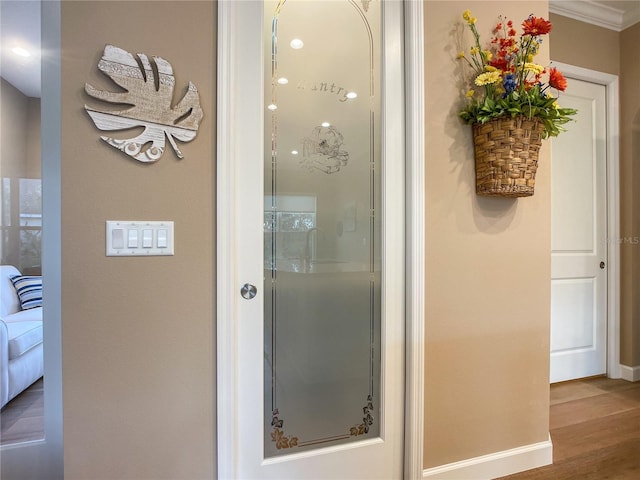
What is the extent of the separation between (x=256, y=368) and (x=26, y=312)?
2542 mm

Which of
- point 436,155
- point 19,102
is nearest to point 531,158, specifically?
point 436,155

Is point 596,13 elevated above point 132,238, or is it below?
above

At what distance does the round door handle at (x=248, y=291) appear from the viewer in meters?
1.37

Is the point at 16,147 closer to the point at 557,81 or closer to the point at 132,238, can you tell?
the point at 132,238

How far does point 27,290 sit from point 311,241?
2.84 metres

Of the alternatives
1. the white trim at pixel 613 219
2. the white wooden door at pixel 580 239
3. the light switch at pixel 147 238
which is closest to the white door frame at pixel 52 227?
the light switch at pixel 147 238

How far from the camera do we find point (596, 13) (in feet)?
9.10

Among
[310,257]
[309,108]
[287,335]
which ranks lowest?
[287,335]

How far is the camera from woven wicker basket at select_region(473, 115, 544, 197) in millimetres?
1489

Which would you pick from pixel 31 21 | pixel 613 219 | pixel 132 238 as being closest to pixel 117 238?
pixel 132 238

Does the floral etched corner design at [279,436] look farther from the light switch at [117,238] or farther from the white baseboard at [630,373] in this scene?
the white baseboard at [630,373]

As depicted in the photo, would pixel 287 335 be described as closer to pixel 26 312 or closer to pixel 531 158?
pixel 531 158

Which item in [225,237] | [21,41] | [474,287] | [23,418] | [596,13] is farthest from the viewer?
[596,13]

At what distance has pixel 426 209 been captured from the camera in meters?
1.59
